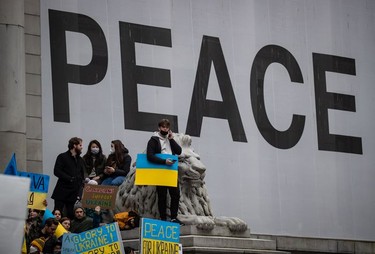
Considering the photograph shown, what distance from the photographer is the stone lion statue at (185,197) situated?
23.3 metres

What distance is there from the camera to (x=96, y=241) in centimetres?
1997

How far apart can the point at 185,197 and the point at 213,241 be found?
Answer: 3.78 ft

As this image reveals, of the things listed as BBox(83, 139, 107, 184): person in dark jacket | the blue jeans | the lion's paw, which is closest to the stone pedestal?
the lion's paw

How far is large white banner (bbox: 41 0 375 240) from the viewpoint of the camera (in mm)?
27516

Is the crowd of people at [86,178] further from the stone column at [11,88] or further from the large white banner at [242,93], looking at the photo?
the large white banner at [242,93]

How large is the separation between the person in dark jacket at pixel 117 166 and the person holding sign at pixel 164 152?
1150 mm

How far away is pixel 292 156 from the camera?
30531mm

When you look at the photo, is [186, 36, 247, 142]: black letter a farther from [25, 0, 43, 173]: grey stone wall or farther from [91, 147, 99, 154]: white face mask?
[91, 147, 99, 154]: white face mask

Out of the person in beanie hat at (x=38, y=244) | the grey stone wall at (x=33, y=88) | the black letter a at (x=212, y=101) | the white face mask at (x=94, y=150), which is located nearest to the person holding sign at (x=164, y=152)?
the white face mask at (x=94, y=150)

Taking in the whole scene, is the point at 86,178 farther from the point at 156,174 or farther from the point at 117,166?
the point at 156,174

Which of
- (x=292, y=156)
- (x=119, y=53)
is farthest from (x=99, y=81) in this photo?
(x=292, y=156)

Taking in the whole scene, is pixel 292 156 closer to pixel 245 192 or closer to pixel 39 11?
pixel 245 192

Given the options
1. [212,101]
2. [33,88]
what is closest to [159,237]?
[33,88]

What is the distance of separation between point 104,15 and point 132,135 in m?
2.43
